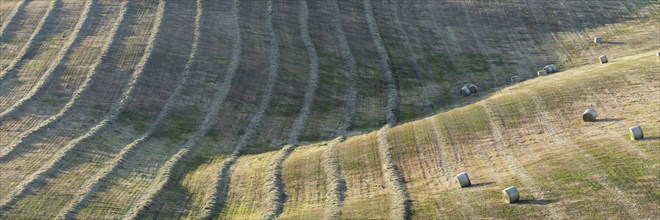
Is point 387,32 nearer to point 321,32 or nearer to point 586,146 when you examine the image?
point 321,32

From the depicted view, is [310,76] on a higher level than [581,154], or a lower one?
lower

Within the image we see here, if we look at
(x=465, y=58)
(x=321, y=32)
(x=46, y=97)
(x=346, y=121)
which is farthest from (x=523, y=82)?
(x=46, y=97)

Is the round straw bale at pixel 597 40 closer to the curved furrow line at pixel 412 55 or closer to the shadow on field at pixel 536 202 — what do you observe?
the curved furrow line at pixel 412 55

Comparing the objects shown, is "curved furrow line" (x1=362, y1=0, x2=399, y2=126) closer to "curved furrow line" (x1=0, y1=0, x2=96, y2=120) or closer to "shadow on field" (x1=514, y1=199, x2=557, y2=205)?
"shadow on field" (x1=514, y1=199, x2=557, y2=205)

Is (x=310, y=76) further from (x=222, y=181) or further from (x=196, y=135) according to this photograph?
(x=222, y=181)

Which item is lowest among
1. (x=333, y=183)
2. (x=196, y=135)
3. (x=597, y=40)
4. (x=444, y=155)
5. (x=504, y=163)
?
(x=196, y=135)

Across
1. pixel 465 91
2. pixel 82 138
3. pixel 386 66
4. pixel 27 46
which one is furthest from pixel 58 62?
pixel 465 91

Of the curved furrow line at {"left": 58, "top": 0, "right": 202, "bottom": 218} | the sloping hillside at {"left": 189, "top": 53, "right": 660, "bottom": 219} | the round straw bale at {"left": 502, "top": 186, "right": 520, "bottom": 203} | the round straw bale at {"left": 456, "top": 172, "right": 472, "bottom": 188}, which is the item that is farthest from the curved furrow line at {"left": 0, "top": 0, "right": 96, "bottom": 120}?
the round straw bale at {"left": 502, "top": 186, "right": 520, "bottom": 203}
